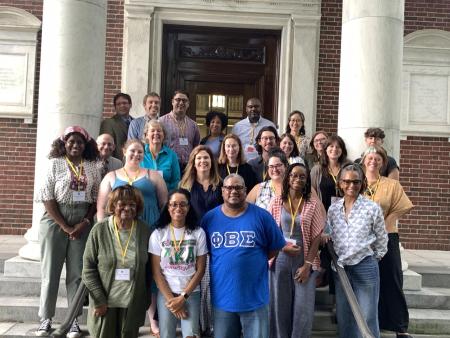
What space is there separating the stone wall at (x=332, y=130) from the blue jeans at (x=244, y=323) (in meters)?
5.40

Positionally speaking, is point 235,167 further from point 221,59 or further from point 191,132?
point 221,59

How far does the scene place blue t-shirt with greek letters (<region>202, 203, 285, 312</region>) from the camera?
12.2 ft

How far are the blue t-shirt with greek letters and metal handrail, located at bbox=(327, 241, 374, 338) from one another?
2.08 feet

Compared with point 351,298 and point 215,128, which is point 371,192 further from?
point 215,128

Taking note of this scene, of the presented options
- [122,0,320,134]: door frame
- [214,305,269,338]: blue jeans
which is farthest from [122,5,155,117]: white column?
[214,305,269,338]: blue jeans

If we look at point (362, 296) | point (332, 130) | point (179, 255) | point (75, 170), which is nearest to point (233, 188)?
point (179, 255)

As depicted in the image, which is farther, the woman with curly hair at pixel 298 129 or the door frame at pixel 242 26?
the door frame at pixel 242 26

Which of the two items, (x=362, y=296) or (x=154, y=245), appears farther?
(x=362, y=296)

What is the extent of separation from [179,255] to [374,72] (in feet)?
10.8

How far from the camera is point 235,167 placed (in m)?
4.88

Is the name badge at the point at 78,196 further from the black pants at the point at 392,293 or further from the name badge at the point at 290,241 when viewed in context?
the black pants at the point at 392,293

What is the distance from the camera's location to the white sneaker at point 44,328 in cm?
458

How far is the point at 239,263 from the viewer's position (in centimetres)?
372

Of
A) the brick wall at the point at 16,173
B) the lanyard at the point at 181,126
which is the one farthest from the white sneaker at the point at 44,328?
the brick wall at the point at 16,173
